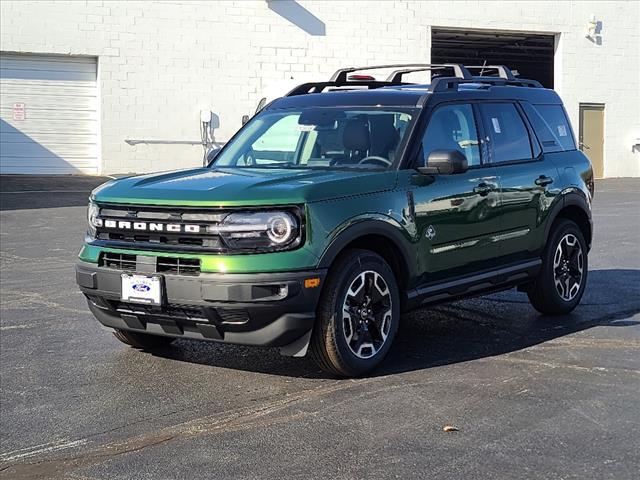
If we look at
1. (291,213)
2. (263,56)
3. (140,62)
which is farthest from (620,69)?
(291,213)

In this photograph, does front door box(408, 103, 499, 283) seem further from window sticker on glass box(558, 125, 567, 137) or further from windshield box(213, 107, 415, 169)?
window sticker on glass box(558, 125, 567, 137)

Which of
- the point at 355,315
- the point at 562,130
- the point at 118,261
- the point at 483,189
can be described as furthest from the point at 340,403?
the point at 562,130

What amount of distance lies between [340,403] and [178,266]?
1261mm

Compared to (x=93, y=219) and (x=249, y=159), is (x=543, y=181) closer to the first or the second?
(x=249, y=159)

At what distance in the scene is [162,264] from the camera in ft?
19.2

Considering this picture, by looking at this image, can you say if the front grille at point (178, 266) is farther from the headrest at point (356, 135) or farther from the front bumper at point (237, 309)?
the headrest at point (356, 135)

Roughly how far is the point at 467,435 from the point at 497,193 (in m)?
2.69

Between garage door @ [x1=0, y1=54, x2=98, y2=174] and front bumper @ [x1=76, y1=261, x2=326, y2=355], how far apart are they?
778 inches

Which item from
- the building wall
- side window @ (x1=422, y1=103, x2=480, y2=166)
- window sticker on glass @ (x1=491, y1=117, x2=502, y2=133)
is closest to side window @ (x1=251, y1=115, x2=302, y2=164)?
side window @ (x1=422, y1=103, x2=480, y2=166)

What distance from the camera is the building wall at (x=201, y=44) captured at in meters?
24.5

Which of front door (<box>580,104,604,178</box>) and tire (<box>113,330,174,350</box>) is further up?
front door (<box>580,104,604,178</box>)

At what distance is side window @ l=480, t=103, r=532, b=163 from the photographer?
7.41m

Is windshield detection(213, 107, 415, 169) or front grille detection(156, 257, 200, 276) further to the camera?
windshield detection(213, 107, 415, 169)

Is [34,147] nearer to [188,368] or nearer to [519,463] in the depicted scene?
[188,368]
